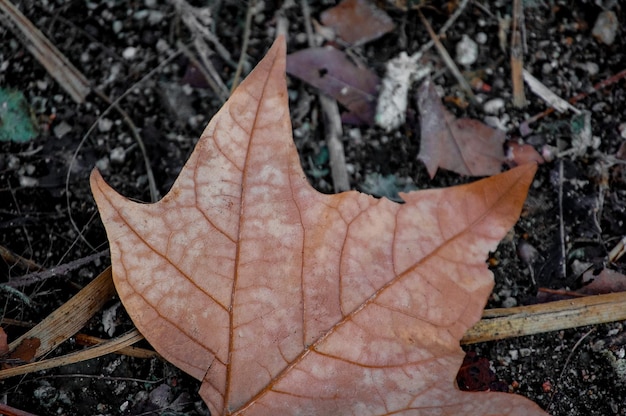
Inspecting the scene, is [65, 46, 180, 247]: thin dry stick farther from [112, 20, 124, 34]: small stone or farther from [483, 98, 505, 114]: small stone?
[483, 98, 505, 114]: small stone

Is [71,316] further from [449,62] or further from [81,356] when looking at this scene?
[449,62]

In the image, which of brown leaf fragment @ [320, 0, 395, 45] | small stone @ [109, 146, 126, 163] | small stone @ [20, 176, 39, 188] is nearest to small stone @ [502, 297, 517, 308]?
brown leaf fragment @ [320, 0, 395, 45]

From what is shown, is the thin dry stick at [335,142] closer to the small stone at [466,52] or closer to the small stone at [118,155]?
the small stone at [466,52]

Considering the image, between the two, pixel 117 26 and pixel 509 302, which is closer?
pixel 509 302

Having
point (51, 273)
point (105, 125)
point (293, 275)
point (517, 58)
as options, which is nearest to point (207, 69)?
point (105, 125)

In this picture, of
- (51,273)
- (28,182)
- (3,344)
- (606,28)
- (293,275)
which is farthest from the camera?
(606,28)

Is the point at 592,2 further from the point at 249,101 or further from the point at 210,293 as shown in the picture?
the point at 210,293

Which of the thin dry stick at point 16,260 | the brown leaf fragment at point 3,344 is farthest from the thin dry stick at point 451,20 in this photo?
the brown leaf fragment at point 3,344
